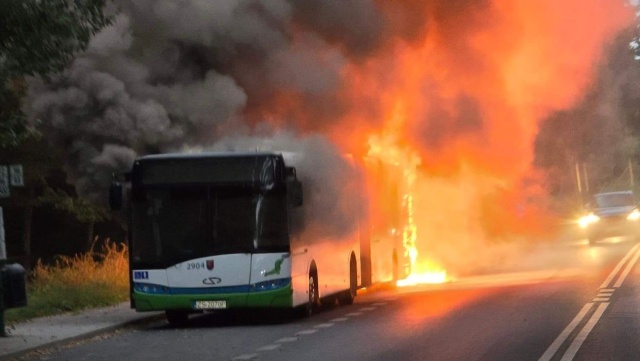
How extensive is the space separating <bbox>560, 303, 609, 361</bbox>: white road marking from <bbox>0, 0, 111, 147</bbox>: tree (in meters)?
6.32

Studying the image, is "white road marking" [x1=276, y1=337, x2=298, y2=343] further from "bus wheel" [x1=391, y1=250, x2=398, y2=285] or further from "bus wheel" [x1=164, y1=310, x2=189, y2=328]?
"bus wheel" [x1=391, y1=250, x2=398, y2=285]

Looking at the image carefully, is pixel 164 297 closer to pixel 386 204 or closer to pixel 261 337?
pixel 261 337

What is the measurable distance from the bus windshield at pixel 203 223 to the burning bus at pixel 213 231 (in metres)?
0.01

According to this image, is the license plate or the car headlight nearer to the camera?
the license plate

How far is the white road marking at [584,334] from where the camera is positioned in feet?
48.2

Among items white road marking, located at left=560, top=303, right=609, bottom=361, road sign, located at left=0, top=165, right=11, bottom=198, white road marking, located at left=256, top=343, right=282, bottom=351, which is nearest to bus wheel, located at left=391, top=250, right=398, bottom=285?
white road marking, located at left=560, top=303, right=609, bottom=361

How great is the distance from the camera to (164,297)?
2028 cm

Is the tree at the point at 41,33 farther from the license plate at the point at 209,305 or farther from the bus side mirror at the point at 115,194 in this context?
the license plate at the point at 209,305

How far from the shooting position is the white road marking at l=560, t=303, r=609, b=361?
48.2ft

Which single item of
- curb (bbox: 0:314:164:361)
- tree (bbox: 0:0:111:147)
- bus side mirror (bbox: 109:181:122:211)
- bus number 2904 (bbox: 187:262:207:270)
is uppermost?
tree (bbox: 0:0:111:147)

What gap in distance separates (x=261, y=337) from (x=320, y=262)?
4181 mm

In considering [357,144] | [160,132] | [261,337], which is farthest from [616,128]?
[261,337]

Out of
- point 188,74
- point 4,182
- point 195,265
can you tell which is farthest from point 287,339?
point 188,74

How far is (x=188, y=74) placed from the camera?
25203 millimetres
